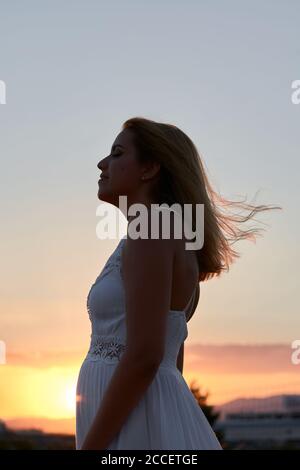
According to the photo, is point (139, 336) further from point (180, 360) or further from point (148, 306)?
point (180, 360)

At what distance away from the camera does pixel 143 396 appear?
420 cm

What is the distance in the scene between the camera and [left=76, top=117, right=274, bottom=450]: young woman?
3.98 meters

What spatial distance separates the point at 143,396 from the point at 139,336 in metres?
0.38

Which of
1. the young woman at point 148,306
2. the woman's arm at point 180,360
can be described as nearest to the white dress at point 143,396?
the young woman at point 148,306

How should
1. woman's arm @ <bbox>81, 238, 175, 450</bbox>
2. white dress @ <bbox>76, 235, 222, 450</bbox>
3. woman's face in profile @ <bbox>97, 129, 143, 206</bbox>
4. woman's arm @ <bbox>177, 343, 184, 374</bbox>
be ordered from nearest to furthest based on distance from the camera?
woman's arm @ <bbox>81, 238, 175, 450</bbox>
white dress @ <bbox>76, 235, 222, 450</bbox>
woman's face in profile @ <bbox>97, 129, 143, 206</bbox>
woman's arm @ <bbox>177, 343, 184, 374</bbox>

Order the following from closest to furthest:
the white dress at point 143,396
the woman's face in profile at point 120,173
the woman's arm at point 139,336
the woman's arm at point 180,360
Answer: the woman's arm at point 139,336
the white dress at point 143,396
the woman's face in profile at point 120,173
the woman's arm at point 180,360

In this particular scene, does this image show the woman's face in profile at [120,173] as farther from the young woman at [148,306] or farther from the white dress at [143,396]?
the white dress at [143,396]

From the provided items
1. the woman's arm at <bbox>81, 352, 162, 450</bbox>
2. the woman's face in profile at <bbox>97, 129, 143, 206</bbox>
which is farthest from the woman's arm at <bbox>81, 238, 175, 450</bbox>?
the woman's face in profile at <bbox>97, 129, 143, 206</bbox>

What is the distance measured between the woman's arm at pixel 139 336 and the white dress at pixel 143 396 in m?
0.15

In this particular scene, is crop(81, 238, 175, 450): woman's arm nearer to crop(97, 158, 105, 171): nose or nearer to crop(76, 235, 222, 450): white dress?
crop(76, 235, 222, 450): white dress

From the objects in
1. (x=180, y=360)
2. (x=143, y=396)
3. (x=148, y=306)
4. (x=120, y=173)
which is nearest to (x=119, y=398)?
(x=143, y=396)

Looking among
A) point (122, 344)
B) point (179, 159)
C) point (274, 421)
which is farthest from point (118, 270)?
point (274, 421)

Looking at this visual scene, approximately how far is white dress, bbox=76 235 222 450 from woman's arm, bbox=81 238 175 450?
15 centimetres

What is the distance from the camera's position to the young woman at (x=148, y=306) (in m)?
3.98
